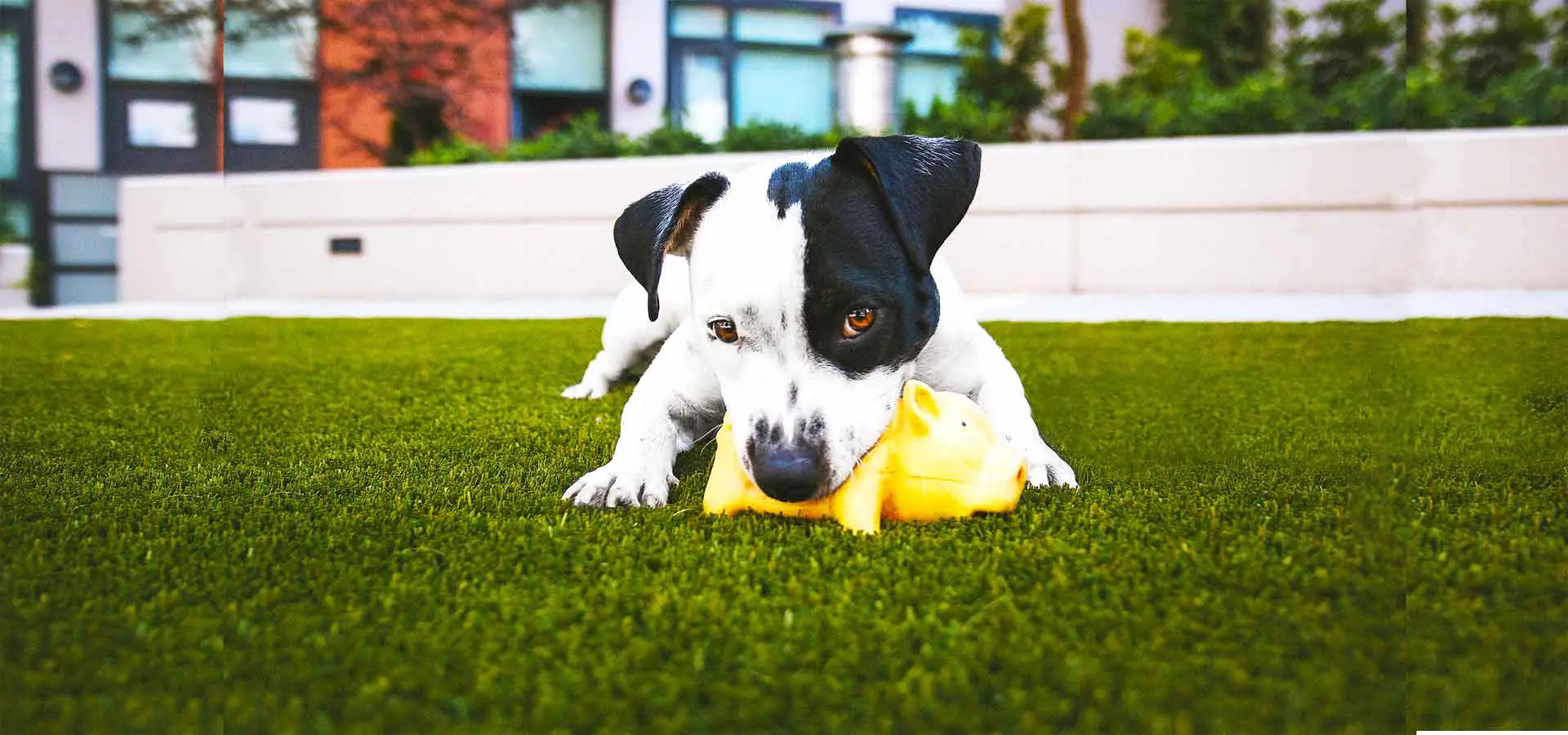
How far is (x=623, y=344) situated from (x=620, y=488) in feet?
5.56

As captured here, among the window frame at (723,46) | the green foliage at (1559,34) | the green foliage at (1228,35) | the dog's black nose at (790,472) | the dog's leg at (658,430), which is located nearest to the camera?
the dog's black nose at (790,472)

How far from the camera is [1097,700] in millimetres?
1244

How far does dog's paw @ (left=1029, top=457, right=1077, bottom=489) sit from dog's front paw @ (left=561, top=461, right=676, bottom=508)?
0.80 meters

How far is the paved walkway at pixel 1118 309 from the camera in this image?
6789mm

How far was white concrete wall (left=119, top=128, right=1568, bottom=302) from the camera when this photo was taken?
7805mm

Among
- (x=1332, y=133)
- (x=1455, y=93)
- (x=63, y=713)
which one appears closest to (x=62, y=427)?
(x=63, y=713)

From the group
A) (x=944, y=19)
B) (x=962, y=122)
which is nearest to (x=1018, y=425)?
(x=962, y=122)

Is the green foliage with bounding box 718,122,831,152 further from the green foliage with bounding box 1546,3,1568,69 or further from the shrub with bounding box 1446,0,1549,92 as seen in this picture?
the green foliage with bounding box 1546,3,1568,69

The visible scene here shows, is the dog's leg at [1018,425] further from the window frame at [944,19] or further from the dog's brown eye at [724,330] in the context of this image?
the window frame at [944,19]

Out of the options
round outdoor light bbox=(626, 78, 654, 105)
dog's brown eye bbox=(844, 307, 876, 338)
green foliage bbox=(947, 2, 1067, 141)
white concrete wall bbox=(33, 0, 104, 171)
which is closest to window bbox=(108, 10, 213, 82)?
white concrete wall bbox=(33, 0, 104, 171)

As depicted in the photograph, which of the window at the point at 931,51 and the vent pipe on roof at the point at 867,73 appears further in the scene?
the window at the point at 931,51

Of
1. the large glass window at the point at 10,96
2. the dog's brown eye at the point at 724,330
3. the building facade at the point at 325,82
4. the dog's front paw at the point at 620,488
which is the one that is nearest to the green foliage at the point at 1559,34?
the building facade at the point at 325,82

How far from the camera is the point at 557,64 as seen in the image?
47.8 feet

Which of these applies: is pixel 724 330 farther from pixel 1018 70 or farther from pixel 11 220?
pixel 11 220
